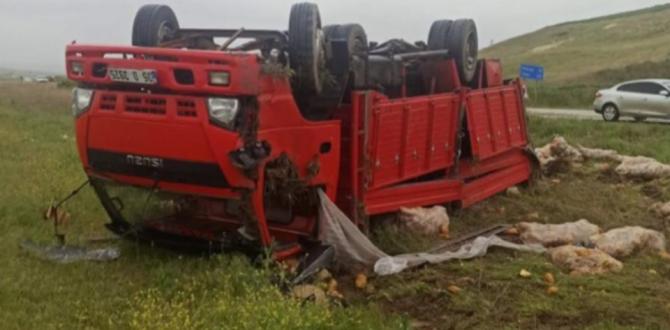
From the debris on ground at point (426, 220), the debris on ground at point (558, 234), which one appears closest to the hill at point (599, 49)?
the debris on ground at point (558, 234)

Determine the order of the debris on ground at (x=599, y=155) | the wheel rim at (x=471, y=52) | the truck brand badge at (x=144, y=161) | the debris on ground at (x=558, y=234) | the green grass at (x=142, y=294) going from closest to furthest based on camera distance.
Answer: the green grass at (x=142, y=294) → the truck brand badge at (x=144, y=161) → the debris on ground at (x=558, y=234) → the wheel rim at (x=471, y=52) → the debris on ground at (x=599, y=155)

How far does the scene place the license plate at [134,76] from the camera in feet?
20.1

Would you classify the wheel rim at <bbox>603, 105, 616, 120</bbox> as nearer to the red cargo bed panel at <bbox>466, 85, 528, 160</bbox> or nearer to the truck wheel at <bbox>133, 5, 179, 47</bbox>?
the red cargo bed panel at <bbox>466, 85, 528, 160</bbox>

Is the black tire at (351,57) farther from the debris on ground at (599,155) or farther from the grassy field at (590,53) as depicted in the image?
the grassy field at (590,53)

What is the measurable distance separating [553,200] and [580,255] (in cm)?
368

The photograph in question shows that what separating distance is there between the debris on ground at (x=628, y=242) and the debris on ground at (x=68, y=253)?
4339 millimetres

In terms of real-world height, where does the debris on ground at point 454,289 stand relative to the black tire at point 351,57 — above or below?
below

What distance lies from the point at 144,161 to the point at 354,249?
1.90 metres

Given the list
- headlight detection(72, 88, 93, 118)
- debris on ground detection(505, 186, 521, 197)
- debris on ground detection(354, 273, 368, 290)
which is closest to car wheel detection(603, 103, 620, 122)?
debris on ground detection(505, 186, 521, 197)

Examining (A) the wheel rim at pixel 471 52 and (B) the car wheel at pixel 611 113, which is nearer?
(A) the wheel rim at pixel 471 52

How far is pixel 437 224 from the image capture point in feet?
27.2

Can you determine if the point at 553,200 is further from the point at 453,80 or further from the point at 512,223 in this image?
the point at 453,80

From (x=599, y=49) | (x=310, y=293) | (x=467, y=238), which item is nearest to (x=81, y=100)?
(x=310, y=293)

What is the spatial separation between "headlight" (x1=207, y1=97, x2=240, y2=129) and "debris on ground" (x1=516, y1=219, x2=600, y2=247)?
3.46 m
